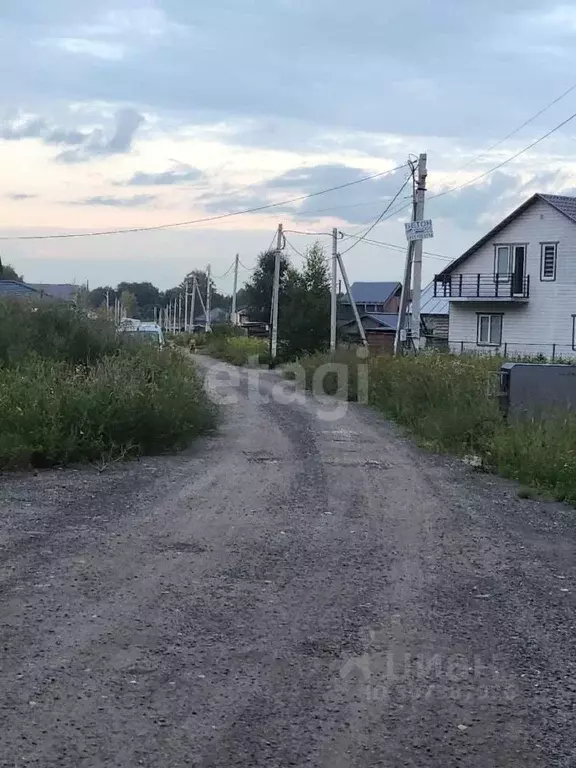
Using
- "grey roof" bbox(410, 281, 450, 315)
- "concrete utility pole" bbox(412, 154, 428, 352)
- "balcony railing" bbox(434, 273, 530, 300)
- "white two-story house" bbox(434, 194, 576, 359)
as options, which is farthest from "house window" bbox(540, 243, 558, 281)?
"concrete utility pole" bbox(412, 154, 428, 352)

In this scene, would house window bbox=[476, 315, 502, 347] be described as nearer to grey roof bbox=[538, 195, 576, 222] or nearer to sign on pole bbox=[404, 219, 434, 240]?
grey roof bbox=[538, 195, 576, 222]

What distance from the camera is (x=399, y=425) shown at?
18.1 m

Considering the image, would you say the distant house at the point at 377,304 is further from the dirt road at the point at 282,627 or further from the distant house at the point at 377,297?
the dirt road at the point at 282,627

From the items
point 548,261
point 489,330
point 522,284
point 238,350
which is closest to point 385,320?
point 489,330

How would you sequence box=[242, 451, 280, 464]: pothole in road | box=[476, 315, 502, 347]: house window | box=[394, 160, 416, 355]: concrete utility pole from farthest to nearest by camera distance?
box=[476, 315, 502, 347]: house window
box=[394, 160, 416, 355]: concrete utility pole
box=[242, 451, 280, 464]: pothole in road

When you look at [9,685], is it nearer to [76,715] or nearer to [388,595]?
[76,715]

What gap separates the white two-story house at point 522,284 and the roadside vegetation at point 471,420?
21737mm

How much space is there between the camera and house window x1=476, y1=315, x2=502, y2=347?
47.0 meters

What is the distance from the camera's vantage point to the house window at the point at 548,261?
43472mm

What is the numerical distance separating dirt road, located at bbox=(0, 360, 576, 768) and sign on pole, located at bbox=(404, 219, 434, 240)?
13815 mm

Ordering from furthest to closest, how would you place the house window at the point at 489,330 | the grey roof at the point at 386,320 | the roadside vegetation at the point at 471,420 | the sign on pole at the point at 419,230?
the grey roof at the point at 386,320 < the house window at the point at 489,330 < the sign on pole at the point at 419,230 < the roadside vegetation at the point at 471,420

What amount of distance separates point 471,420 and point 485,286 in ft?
109

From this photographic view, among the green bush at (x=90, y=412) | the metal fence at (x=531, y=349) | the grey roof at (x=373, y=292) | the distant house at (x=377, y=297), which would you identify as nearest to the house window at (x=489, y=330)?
the metal fence at (x=531, y=349)

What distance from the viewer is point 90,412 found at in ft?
41.0
